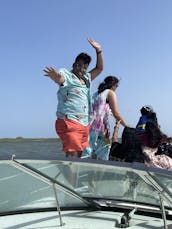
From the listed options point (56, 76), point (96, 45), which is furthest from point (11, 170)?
point (96, 45)

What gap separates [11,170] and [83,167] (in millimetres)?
604

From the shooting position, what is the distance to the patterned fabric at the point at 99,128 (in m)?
6.59

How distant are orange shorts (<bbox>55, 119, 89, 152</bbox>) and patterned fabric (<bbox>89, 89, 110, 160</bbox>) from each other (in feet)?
2.51

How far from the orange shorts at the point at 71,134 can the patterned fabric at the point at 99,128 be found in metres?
0.77

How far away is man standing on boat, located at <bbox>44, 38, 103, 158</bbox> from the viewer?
569cm

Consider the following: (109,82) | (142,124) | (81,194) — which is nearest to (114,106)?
(109,82)

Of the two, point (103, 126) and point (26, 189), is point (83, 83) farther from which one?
point (26, 189)

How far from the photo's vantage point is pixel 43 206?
3902 mm

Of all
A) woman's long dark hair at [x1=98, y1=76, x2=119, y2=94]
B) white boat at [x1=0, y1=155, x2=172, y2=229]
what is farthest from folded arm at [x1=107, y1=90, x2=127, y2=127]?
Answer: white boat at [x1=0, y1=155, x2=172, y2=229]

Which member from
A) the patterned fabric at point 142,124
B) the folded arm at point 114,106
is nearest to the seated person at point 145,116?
the patterned fabric at point 142,124

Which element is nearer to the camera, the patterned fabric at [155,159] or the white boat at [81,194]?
the white boat at [81,194]

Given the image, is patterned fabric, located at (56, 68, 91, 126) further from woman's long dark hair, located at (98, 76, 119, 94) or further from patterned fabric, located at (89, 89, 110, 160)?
woman's long dark hair, located at (98, 76, 119, 94)

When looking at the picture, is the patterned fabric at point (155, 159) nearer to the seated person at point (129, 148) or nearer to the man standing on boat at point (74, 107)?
the seated person at point (129, 148)

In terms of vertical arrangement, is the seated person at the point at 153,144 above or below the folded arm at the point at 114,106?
below
